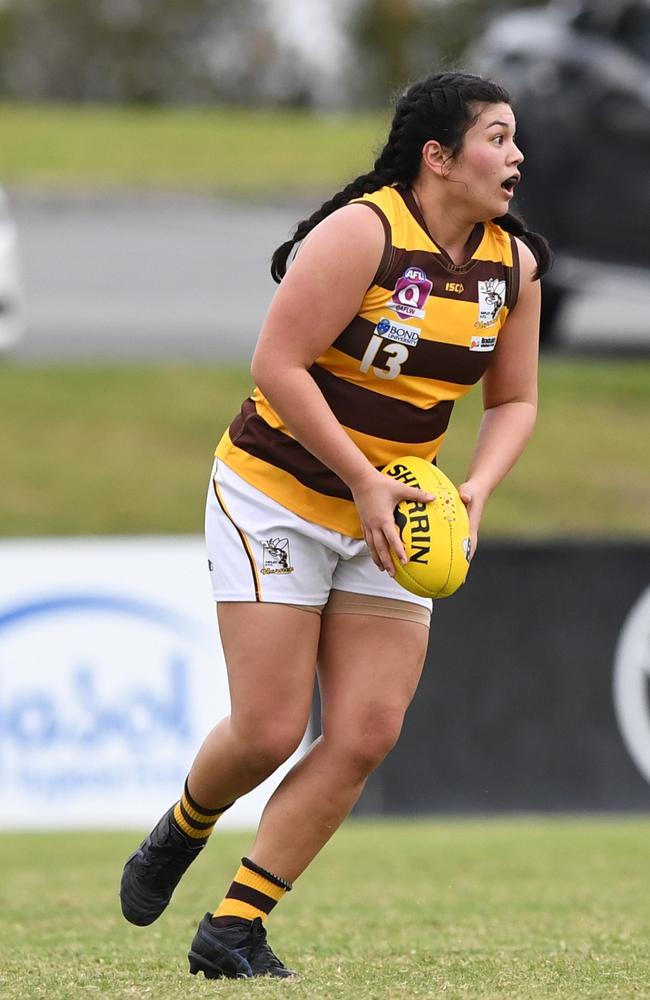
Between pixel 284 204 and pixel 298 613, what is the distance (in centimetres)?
2340

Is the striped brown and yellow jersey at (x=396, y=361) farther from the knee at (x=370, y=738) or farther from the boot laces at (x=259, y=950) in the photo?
the boot laces at (x=259, y=950)

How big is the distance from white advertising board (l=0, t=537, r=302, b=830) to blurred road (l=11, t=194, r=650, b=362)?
188 inches

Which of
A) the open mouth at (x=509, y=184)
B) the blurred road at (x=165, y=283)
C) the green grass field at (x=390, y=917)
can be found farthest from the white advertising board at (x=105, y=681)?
the blurred road at (x=165, y=283)

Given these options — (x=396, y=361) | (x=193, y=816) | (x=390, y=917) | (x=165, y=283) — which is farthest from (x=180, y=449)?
(x=396, y=361)

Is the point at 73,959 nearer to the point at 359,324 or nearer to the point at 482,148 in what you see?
the point at 359,324

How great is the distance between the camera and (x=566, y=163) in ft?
39.6

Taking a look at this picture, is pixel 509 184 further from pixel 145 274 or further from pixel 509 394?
pixel 145 274

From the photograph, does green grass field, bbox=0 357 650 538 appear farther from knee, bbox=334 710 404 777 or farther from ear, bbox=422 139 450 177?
ear, bbox=422 139 450 177

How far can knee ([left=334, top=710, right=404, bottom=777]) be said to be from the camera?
13.7ft

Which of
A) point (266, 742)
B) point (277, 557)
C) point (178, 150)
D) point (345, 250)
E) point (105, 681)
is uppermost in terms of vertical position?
point (178, 150)

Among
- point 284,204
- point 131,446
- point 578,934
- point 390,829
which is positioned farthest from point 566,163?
point 284,204

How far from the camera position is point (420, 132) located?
414 cm

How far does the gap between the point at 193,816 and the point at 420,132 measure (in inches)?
63.9

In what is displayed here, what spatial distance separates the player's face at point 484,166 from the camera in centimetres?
406
